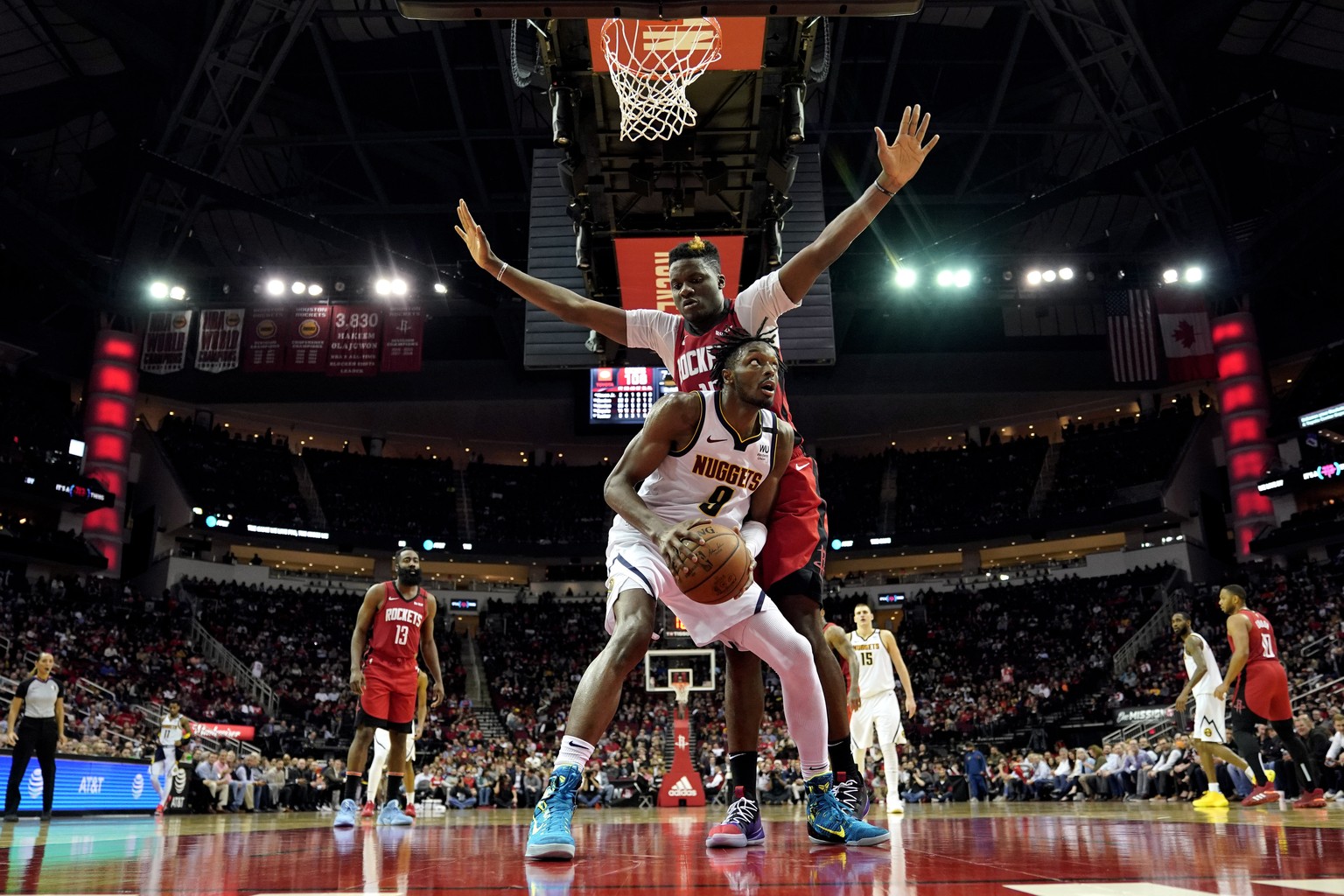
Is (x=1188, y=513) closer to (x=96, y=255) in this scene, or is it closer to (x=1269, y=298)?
(x=1269, y=298)

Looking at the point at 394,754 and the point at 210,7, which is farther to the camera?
the point at 210,7

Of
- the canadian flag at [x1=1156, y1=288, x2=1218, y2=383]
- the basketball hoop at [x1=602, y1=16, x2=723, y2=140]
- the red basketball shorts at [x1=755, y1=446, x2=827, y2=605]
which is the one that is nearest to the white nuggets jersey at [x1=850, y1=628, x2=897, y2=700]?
the basketball hoop at [x1=602, y1=16, x2=723, y2=140]

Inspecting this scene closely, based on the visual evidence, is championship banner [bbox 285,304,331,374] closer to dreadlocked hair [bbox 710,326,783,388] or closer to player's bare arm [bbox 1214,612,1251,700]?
player's bare arm [bbox 1214,612,1251,700]

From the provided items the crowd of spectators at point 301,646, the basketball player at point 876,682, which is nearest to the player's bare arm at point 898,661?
the basketball player at point 876,682

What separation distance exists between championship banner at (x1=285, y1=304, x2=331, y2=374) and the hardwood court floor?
20.0 metres

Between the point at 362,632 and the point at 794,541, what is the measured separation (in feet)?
13.6

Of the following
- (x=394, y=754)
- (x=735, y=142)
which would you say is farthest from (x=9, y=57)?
(x=394, y=754)

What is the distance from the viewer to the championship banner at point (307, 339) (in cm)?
2378

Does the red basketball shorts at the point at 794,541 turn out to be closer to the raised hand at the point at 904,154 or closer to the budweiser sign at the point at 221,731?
the raised hand at the point at 904,154

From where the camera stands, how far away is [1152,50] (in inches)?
769

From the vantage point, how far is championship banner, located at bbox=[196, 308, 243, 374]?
2405cm

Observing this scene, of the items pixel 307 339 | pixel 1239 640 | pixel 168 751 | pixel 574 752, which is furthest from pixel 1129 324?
pixel 574 752

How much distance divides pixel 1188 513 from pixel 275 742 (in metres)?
27.0

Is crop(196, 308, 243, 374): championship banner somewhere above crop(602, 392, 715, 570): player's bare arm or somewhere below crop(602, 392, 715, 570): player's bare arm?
above
